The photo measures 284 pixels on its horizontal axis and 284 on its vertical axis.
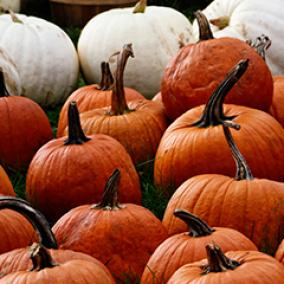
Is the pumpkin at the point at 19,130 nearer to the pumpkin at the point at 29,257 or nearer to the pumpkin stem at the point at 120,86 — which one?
the pumpkin stem at the point at 120,86

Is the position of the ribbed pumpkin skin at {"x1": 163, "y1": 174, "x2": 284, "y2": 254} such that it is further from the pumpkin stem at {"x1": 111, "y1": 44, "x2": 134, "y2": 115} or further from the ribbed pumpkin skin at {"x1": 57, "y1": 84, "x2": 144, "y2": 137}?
the ribbed pumpkin skin at {"x1": 57, "y1": 84, "x2": 144, "y2": 137}

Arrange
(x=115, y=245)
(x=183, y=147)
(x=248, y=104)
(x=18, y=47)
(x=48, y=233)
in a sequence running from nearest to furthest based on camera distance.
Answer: (x=48, y=233), (x=115, y=245), (x=183, y=147), (x=248, y=104), (x=18, y=47)

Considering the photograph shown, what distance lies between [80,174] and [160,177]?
1.23 feet

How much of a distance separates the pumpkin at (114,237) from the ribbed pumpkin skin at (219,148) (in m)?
0.65

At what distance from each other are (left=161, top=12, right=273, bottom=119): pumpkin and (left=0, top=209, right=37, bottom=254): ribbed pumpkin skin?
121 cm

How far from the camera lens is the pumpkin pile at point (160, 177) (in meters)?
2.49

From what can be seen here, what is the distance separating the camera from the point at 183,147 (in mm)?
3553

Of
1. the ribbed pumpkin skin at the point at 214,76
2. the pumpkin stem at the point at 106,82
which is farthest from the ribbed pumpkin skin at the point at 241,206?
the pumpkin stem at the point at 106,82

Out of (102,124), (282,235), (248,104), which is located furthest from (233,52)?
(282,235)

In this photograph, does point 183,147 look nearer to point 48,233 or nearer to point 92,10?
point 48,233

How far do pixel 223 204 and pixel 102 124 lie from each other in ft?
3.87

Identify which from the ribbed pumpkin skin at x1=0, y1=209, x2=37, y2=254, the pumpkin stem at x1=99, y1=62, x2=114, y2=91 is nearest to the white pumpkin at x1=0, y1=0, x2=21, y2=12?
the pumpkin stem at x1=99, y1=62, x2=114, y2=91

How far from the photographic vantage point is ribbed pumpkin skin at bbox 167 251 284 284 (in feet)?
7.32

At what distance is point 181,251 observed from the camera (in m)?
2.56
